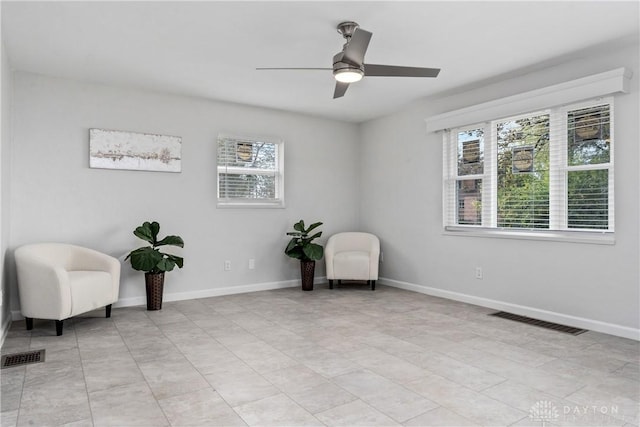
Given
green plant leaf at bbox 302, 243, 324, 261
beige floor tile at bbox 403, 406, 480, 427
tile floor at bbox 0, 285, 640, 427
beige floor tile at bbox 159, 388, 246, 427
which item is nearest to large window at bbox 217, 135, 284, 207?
green plant leaf at bbox 302, 243, 324, 261

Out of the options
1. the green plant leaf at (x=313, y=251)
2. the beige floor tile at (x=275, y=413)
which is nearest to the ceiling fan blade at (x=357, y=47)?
the beige floor tile at (x=275, y=413)

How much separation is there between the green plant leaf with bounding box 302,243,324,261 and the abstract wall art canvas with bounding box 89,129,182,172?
186 centimetres

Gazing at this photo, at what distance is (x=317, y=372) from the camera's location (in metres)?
2.65

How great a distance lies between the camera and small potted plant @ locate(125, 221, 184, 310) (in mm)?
4086

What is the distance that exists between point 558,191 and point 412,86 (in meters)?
1.84

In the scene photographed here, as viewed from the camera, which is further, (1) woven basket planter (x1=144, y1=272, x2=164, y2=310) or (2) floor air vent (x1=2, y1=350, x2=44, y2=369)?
(1) woven basket planter (x1=144, y1=272, x2=164, y2=310)

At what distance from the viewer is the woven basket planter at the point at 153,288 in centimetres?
429

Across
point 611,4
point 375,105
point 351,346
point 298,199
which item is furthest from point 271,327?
point 611,4

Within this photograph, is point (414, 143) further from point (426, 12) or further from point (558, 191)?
point (426, 12)

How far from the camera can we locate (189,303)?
184 inches

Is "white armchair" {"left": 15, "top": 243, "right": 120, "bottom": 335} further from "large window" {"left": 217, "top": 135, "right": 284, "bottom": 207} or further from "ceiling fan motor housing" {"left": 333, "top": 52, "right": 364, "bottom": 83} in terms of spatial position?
"ceiling fan motor housing" {"left": 333, "top": 52, "right": 364, "bottom": 83}

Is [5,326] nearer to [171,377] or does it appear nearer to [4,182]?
[4,182]

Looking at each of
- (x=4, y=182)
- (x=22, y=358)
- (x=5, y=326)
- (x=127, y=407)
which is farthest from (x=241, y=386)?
(x=4, y=182)

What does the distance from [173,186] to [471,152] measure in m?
3.54
